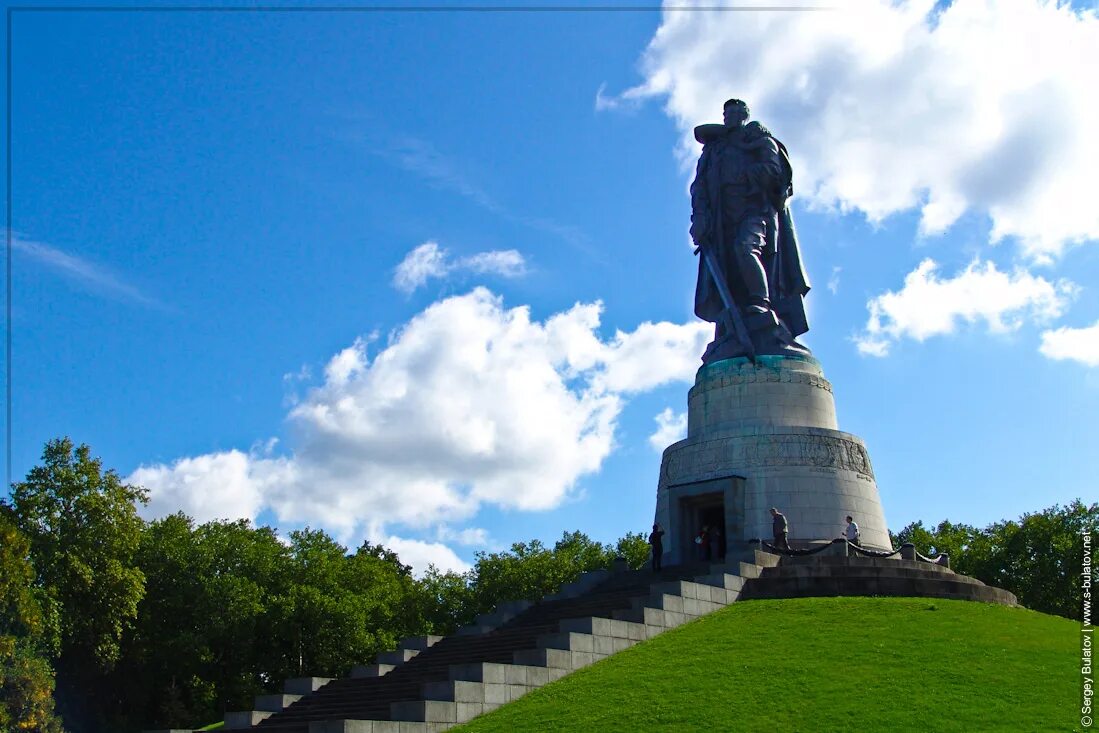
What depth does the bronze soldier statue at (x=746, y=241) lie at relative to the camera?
36594 mm

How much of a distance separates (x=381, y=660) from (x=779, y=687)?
477 inches

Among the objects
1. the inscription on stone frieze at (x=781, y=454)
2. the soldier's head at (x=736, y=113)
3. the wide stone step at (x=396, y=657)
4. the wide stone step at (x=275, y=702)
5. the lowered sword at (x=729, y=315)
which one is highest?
the soldier's head at (x=736, y=113)

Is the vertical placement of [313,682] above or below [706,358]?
below

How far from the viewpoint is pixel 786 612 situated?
24234mm

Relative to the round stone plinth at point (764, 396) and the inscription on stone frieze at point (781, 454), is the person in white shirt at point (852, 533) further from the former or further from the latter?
the round stone plinth at point (764, 396)

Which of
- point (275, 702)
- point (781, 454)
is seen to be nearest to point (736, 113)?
point (781, 454)

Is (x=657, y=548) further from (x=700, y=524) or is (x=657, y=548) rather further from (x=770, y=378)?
(x=770, y=378)

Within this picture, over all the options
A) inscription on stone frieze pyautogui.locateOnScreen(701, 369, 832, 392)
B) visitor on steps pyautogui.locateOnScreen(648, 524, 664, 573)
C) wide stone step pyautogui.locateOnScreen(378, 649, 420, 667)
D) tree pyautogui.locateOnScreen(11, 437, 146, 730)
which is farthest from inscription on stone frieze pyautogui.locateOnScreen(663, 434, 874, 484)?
tree pyautogui.locateOnScreen(11, 437, 146, 730)

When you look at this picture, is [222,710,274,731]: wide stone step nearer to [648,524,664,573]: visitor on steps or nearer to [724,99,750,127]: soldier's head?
[648,524,664,573]: visitor on steps

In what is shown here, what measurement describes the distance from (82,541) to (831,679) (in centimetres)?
2623

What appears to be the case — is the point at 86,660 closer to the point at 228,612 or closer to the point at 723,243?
the point at 228,612

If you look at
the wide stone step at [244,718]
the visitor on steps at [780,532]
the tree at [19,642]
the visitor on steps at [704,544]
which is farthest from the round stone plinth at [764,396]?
the tree at [19,642]

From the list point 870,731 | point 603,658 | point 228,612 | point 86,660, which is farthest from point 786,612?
point 86,660

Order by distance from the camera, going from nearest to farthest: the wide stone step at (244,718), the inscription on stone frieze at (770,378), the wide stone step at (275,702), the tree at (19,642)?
the wide stone step at (244,718)
the wide stone step at (275,702)
the tree at (19,642)
the inscription on stone frieze at (770,378)
